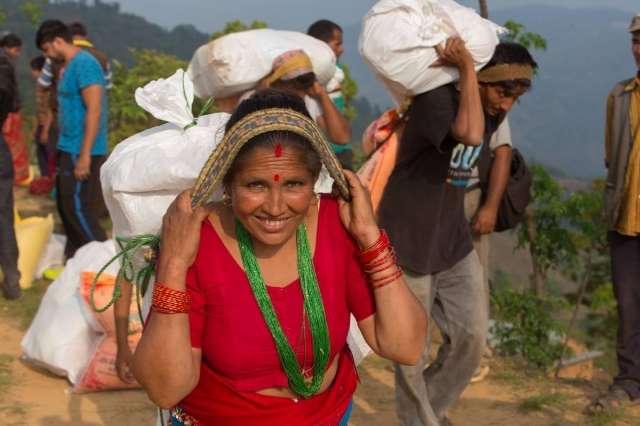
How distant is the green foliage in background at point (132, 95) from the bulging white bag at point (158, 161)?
7657 millimetres

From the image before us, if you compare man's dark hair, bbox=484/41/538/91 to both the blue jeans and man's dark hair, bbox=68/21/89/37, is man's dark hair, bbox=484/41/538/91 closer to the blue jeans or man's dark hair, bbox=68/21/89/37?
the blue jeans

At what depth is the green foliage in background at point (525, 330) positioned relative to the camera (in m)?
6.29

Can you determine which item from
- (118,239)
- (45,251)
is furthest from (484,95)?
(45,251)

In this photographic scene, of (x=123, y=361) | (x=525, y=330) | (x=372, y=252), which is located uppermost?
(x=372, y=252)

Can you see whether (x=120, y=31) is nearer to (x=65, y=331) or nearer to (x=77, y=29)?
(x=77, y=29)

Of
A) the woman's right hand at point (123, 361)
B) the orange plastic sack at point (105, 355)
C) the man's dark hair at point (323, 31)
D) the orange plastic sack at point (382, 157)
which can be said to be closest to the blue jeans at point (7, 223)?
the orange plastic sack at point (105, 355)

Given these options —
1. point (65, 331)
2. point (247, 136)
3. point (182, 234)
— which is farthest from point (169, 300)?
point (65, 331)

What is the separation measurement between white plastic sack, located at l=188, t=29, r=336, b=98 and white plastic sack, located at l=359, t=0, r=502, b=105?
1100mm

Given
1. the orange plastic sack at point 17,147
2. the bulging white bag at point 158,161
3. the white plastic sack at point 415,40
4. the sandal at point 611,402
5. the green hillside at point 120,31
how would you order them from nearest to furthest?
the bulging white bag at point 158,161 → the white plastic sack at point 415,40 → the sandal at point 611,402 → the orange plastic sack at point 17,147 → the green hillside at point 120,31

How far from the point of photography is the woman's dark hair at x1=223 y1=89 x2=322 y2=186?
7.51 feet

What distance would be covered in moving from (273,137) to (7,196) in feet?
15.8

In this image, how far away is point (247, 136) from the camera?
2.25 metres

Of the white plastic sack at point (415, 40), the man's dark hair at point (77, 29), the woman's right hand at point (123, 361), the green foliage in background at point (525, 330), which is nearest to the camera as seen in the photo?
the woman's right hand at point (123, 361)

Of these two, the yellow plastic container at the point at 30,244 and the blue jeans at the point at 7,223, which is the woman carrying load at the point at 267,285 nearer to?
the blue jeans at the point at 7,223
